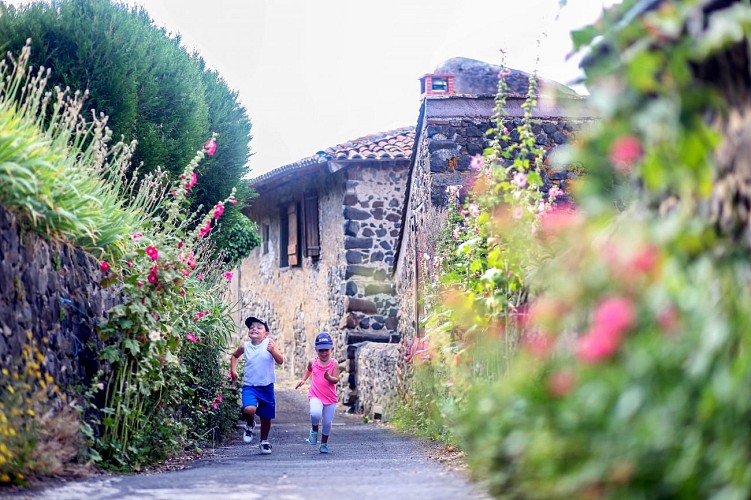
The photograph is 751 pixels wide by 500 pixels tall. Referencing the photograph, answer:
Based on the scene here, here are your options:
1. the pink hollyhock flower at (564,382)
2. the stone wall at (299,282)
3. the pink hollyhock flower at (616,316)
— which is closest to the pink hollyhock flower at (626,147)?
the pink hollyhock flower at (616,316)

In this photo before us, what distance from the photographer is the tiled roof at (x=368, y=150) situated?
1727cm

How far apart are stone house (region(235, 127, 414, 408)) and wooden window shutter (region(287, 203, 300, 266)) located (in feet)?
0.07

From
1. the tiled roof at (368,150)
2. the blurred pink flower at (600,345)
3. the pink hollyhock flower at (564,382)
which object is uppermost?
Answer: the tiled roof at (368,150)

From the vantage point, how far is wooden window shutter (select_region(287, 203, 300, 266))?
69.6 feet

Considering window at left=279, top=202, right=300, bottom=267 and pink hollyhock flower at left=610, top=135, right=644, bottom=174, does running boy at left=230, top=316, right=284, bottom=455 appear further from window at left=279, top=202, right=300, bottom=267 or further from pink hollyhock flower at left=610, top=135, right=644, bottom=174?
window at left=279, top=202, right=300, bottom=267

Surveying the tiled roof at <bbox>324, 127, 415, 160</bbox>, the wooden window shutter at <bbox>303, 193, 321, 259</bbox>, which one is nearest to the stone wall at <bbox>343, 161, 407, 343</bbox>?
the tiled roof at <bbox>324, 127, 415, 160</bbox>

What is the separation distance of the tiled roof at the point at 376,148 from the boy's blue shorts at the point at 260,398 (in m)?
8.03

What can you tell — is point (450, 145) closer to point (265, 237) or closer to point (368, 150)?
point (368, 150)

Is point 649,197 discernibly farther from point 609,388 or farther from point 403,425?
point 403,425

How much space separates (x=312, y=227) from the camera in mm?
19922

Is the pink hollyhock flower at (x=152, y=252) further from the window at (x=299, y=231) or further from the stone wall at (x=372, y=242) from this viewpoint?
the window at (x=299, y=231)

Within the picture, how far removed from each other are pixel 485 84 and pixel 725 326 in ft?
60.5

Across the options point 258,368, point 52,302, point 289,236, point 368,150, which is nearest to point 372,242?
point 368,150

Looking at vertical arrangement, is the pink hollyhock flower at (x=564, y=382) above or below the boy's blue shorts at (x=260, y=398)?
above
